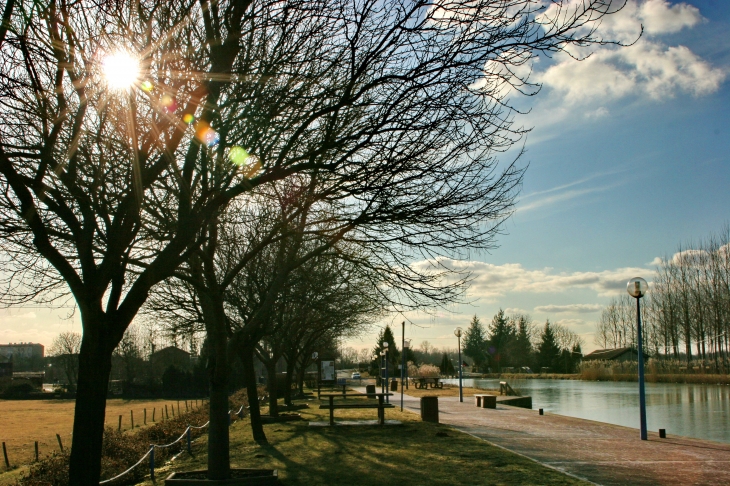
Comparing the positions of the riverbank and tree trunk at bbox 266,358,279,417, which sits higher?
tree trunk at bbox 266,358,279,417

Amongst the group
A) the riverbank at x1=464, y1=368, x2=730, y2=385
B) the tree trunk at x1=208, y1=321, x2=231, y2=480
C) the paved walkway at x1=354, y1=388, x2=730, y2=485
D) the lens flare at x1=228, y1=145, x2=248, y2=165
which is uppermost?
the lens flare at x1=228, y1=145, x2=248, y2=165

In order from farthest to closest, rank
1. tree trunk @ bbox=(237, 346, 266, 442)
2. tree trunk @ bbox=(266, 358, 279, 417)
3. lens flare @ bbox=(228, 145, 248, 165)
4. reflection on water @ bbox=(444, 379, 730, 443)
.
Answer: tree trunk @ bbox=(266, 358, 279, 417) < reflection on water @ bbox=(444, 379, 730, 443) < tree trunk @ bbox=(237, 346, 266, 442) < lens flare @ bbox=(228, 145, 248, 165)

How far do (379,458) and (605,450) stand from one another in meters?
4.79

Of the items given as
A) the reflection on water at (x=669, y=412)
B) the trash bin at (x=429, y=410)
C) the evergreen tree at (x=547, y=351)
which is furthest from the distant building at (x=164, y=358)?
the trash bin at (x=429, y=410)

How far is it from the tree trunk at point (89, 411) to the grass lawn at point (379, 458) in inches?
182

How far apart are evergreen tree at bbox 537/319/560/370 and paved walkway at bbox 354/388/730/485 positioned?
85199 millimetres

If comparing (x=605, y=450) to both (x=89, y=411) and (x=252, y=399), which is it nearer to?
(x=252, y=399)

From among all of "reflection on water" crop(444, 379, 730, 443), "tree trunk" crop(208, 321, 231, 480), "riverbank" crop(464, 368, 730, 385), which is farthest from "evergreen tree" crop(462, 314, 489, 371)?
"tree trunk" crop(208, 321, 231, 480)

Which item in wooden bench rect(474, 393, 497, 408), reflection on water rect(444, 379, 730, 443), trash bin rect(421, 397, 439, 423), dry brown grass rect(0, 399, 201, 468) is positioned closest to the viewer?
trash bin rect(421, 397, 439, 423)

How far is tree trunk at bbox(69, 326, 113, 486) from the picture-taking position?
239 inches

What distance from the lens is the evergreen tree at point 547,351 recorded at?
10188 cm

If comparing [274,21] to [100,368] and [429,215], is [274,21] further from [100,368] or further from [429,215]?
[100,368]

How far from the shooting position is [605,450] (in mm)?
13117

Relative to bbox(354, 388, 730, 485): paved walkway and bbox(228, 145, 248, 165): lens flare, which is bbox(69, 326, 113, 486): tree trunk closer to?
bbox(228, 145, 248, 165): lens flare
